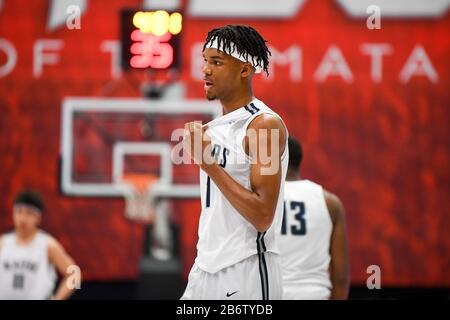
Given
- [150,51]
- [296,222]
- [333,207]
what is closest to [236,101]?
[296,222]

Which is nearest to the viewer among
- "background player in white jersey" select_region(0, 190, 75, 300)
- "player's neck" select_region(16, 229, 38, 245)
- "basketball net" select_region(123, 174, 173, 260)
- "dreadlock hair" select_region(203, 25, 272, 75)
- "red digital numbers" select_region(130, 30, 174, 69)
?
"dreadlock hair" select_region(203, 25, 272, 75)

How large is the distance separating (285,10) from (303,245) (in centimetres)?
535

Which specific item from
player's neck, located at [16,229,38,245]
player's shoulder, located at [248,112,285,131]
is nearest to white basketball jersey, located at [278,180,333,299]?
player's shoulder, located at [248,112,285,131]

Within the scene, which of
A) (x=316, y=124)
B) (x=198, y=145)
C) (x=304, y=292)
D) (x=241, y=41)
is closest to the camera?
(x=198, y=145)

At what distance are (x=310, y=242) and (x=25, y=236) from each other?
2.98m

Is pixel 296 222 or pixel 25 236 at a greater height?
pixel 296 222

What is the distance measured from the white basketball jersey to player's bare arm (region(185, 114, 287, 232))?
4.04 feet

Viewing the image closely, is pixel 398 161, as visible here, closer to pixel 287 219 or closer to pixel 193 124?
pixel 287 219

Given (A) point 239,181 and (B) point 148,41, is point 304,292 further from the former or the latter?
(B) point 148,41

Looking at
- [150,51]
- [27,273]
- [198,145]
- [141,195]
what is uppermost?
[150,51]

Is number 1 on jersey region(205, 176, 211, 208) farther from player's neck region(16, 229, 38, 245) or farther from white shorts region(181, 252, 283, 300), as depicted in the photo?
player's neck region(16, 229, 38, 245)

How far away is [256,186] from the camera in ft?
9.46

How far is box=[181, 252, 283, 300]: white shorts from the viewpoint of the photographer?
3.01m
